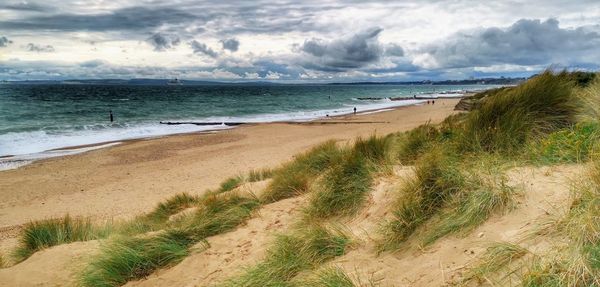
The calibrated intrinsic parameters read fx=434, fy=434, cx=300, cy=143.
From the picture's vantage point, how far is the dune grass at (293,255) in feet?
13.5

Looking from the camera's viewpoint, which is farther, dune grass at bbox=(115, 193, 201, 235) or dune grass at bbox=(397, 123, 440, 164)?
dune grass at bbox=(115, 193, 201, 235)

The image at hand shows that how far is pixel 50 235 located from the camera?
273 inches

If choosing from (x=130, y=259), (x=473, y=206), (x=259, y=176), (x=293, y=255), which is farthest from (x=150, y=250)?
(x=259, y=176)

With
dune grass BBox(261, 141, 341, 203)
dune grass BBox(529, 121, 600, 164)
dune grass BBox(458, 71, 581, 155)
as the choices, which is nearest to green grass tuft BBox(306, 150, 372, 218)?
dune grass BBox(261, 141, 341, 203)

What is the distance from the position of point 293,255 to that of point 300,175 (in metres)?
3.34

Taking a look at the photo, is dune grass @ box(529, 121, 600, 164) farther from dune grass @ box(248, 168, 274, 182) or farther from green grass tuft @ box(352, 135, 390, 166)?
dune grass @ box(248, 168, 274, 182)

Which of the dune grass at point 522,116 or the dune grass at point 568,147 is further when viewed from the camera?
the dune grass at point 522,116

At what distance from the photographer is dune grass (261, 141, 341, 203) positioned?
7.18m

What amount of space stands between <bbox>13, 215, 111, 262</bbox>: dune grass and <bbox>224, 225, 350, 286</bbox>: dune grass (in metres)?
3.88

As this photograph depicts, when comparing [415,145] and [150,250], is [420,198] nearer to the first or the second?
[415,145]

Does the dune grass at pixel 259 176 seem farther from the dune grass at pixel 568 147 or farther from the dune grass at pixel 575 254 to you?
the dune grass at pixel 575 254

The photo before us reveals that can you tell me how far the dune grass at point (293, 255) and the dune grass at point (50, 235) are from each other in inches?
153

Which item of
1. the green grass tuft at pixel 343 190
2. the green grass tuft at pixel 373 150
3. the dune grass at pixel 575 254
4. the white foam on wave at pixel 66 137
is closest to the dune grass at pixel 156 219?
the green grass tuft at pixel 343 190

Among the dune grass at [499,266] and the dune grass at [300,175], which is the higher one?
the dune grass at [499,266]
